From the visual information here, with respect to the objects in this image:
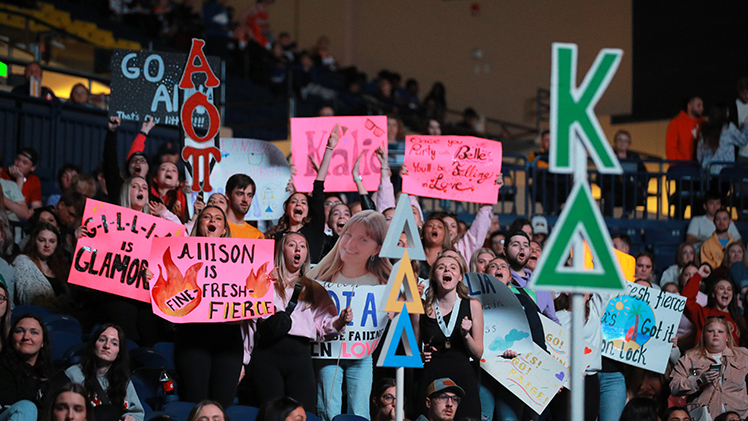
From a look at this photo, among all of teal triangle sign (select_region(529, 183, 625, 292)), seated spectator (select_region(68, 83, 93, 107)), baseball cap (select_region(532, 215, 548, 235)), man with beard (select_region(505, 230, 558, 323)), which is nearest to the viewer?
teal triangle sign (select_region(529, 183, 625, 292))

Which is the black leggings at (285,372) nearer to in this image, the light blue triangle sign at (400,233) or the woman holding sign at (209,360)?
the woman holding sign at (209,360)

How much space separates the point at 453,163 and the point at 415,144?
384 millimetres

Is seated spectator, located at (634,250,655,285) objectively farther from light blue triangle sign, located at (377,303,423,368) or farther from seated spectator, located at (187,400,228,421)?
seated spectator, located at (187,400,228,421)

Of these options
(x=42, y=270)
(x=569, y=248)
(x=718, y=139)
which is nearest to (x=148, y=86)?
(x=42, y=270)

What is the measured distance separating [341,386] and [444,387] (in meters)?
0.86

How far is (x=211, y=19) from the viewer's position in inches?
667

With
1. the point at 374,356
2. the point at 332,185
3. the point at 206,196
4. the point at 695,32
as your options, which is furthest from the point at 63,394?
the point at 695,32

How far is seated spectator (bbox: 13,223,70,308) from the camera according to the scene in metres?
7.14

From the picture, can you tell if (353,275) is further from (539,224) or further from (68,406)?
(539,224)

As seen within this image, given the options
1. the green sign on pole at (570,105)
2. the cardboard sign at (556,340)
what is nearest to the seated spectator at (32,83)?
the cardboard sign at (556,340)

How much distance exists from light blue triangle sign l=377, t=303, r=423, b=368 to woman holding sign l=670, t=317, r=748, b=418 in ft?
10.2

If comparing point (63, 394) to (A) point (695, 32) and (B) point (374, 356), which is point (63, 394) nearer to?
(B) point (374, 356)

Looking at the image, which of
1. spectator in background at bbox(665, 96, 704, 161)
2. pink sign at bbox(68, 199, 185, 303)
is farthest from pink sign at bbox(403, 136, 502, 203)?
spectator in background at bbox(665, 96, 704, 161)

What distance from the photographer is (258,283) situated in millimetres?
6234
